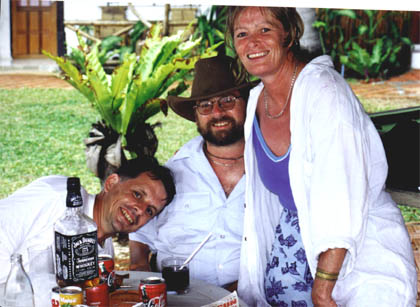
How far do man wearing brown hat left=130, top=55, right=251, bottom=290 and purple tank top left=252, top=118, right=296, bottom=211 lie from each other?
418 millimetres

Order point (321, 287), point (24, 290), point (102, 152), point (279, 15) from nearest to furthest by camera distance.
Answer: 1. point (24, 290)
2. point (321, 287)
3. point (279, 15)
4. point (102, 152)

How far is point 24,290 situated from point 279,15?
1434 millimetres

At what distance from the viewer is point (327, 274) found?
2076mm

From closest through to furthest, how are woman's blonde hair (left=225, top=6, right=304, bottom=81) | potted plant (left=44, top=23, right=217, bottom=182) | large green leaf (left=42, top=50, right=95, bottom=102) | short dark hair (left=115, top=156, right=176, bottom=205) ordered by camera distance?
woman's blonde hair (left=225, top=6, right=304, bottom=81) < short dark hair (left=115, top=156, right=176, bottom=205) < large green leaf (left=42, top=50, right=95, bottom=102) < potted plant (left=44, top=23, right=217, bottom=182)

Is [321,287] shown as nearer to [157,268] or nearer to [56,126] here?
[157,268]

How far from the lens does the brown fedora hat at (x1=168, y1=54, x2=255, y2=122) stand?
2.98 meters

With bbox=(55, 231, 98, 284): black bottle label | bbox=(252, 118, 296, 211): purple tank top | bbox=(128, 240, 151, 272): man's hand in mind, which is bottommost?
bbox=(128, 240, 151, 272): man's hand

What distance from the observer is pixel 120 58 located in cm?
1329

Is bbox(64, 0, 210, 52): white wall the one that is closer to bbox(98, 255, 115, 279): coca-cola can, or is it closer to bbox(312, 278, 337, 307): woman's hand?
bbox(98, 255, 115, 279): coca-cola can

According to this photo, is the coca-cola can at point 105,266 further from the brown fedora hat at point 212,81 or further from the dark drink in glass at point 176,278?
the brown fedora hat at point 212,81

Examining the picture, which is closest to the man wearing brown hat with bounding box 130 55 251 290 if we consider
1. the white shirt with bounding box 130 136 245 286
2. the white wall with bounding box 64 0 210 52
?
the white shirt with bounding box 130 136 245 286

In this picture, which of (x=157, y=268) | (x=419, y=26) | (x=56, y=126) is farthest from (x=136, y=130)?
(x=419, y=26)

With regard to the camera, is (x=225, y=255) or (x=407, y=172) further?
(x=407, y=172)

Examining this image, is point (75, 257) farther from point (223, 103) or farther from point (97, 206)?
point (223, 103)
